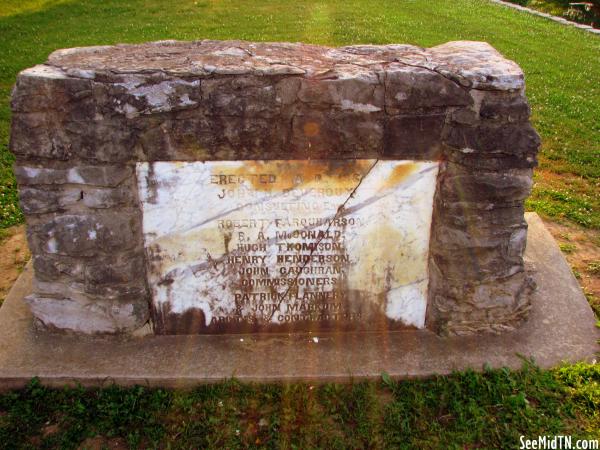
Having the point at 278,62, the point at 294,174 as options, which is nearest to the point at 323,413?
the point at 294,174

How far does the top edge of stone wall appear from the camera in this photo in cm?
304

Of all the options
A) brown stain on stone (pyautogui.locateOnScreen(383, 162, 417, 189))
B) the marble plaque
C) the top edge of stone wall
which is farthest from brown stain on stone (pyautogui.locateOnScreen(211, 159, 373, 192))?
the top edge of stone wall

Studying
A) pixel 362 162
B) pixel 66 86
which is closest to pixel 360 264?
pixel 362 162

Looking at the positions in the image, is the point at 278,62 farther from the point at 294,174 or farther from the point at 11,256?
the point at 11,256

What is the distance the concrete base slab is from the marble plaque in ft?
0.42

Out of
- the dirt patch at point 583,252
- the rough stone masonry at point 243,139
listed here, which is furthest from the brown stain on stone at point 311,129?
the dirt patch at point 583,252

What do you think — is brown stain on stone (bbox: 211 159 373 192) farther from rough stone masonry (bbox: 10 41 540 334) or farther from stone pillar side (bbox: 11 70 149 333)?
stone pillar side (bbox: 11 70 149 333)

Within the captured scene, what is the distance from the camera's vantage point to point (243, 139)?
3158 mm

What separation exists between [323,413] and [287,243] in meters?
1.00

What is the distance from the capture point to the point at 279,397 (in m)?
3.25

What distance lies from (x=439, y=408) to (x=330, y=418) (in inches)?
24.2

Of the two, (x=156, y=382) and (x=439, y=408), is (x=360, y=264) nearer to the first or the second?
(x=439, y=408)

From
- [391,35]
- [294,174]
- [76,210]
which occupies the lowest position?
[391,35]

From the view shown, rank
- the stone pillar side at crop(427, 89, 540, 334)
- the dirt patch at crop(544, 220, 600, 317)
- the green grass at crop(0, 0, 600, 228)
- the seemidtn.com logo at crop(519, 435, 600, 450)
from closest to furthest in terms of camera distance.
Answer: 1. the seemidtn.com logo at crop(519, 435, 600, 450)
2. the stone pillar side at crop(427, 89, 540, 334)
3. the dirt patch at crop(544, 220, 600, 317)
4. the green grass at crop(0, 0, 600, 228)
